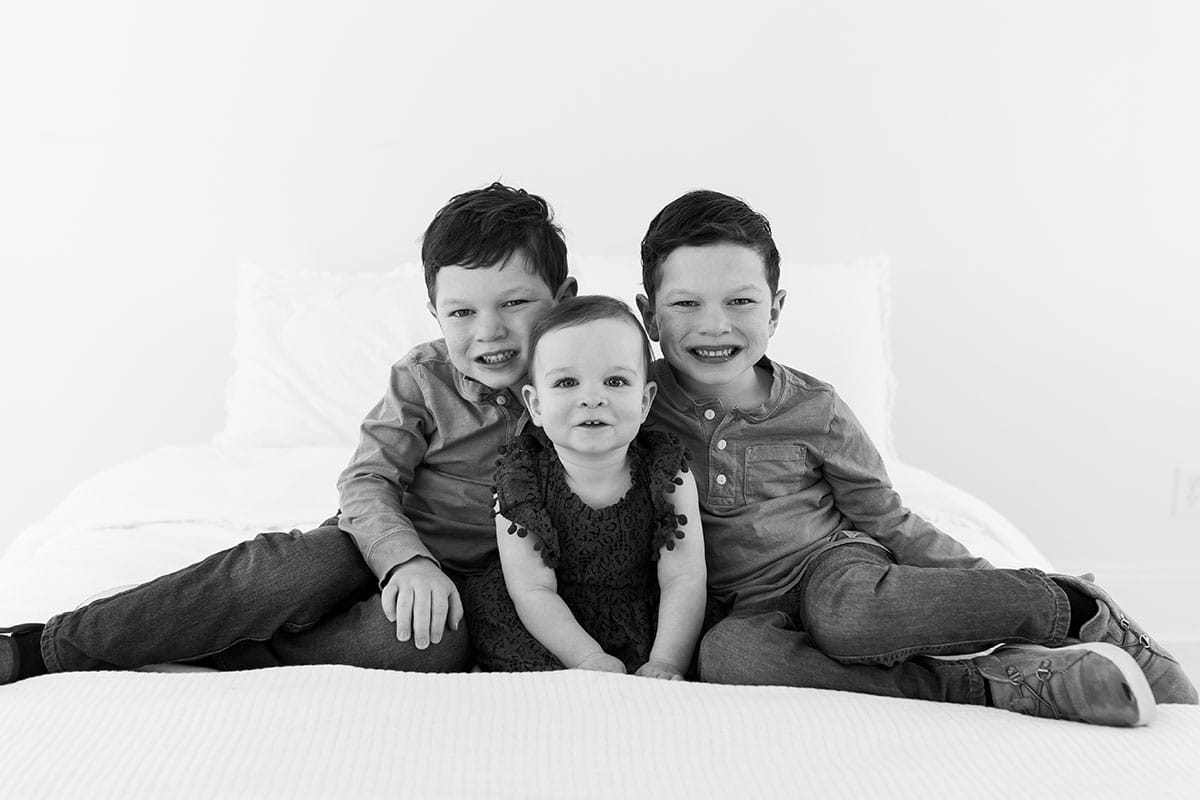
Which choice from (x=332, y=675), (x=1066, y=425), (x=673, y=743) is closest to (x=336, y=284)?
(x=332, y=675)

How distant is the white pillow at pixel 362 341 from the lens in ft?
7.00

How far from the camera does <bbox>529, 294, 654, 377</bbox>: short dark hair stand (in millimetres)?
1274

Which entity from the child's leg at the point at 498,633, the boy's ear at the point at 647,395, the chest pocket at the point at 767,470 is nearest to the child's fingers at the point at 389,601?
the child's leg at the point at 498,633

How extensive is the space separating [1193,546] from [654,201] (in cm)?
154

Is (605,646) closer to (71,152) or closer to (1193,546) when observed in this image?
(71,152)

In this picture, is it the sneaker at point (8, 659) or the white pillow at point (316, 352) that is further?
the white pillow at point (316, 352)

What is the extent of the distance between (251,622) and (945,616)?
0.74m

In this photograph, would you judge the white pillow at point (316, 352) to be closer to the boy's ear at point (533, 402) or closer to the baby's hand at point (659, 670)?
the boy's ear at point (533, 402)

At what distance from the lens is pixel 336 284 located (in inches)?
88.8

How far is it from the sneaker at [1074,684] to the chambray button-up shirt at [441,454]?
2.07 ft

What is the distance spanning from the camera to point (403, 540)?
1.32 m

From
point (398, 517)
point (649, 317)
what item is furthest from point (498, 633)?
point (649, 317)

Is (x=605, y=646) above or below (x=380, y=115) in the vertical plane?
below

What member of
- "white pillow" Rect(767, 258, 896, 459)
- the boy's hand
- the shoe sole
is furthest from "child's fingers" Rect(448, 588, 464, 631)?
"white pillow" Rect(767, 258, 896, 459)
